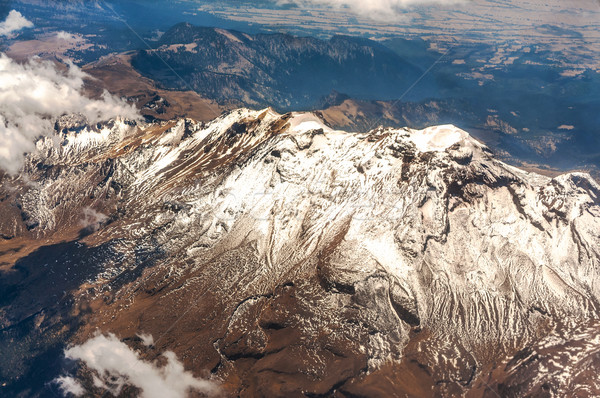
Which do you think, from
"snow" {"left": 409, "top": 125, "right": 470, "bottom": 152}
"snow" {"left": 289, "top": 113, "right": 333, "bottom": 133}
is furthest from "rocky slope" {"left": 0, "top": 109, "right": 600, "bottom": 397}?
"snow" {"left": 289, "top": 113, "right": 333, "bottom": 133}

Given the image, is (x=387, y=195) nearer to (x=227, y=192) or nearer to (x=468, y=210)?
(x=468, y=210)

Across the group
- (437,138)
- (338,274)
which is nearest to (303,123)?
(437,138)

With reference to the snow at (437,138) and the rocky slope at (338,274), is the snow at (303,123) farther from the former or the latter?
the snow at (437,138)

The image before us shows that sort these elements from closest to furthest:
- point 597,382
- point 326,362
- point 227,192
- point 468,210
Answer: point 597,382, point 326,362, point 468,210, point 227,192

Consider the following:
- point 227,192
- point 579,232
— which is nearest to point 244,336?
point 227,192

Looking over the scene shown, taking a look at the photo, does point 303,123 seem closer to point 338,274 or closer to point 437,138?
point 437,138

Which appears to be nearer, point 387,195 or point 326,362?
point 326,362

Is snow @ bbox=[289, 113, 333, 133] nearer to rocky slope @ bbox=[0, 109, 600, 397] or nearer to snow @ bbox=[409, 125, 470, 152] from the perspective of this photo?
rocky slope @ bbox=[0, 109, 600, 397]

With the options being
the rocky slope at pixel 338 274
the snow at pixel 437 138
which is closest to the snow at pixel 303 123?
the rocky slope at pixel 338 274
